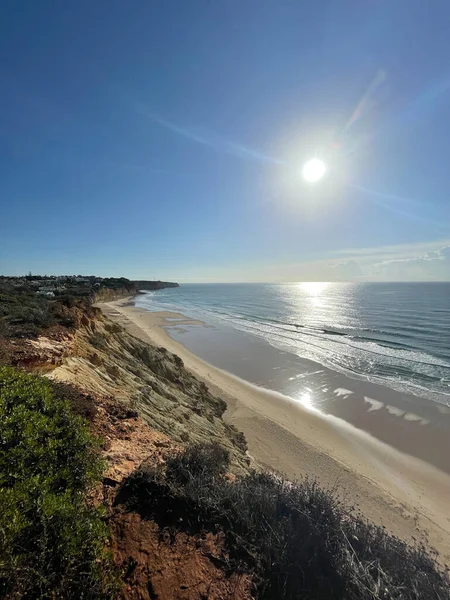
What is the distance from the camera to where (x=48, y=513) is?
2676mm

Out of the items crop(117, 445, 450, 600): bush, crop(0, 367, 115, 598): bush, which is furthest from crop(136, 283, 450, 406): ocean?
crop(0, 367, 115, 598): bush

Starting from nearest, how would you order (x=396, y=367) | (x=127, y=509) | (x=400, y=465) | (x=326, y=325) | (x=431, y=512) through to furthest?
A: (x=127, y=509), (x=431, y=512), (x=400, y=465), (x=396, y=367), (x=326, y=325)

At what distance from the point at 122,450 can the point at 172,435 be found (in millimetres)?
2715

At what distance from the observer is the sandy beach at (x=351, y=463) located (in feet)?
26.1

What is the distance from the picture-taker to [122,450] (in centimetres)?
511

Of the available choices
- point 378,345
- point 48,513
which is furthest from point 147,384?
point 378,345

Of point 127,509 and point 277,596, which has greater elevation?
point 127,509

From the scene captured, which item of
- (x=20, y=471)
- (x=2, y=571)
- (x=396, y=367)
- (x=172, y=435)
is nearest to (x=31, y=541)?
(x=2, y=571)

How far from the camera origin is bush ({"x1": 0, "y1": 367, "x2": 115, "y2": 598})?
239 cm

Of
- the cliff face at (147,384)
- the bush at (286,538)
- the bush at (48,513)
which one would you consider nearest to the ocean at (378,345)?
the cliff face at (147,384)

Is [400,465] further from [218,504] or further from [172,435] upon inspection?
[218,504]

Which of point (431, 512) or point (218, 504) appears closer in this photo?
point (218, 504)

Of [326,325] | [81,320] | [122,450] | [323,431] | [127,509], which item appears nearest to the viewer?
[127,509]

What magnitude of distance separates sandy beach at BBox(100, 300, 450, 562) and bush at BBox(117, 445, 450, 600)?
399 cm
